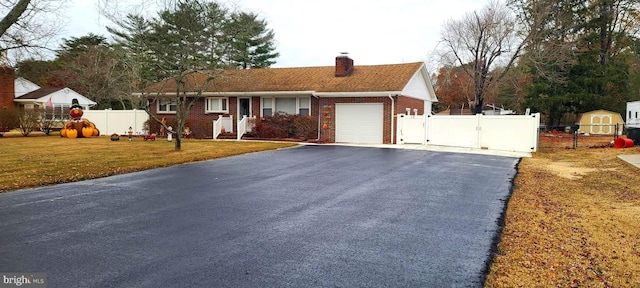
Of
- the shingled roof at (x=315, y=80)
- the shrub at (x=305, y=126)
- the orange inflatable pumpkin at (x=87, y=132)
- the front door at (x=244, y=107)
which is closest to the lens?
the shingled roof at (x=315, y=80)

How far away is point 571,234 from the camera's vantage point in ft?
16.8

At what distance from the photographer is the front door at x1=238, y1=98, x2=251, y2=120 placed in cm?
2442

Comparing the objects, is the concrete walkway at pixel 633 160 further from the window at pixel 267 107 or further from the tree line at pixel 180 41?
the window at pixel 267 107

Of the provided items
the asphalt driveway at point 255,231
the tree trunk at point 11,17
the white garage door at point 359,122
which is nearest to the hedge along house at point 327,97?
the white garage door at point 359,122

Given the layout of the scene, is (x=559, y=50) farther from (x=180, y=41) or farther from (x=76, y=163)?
(x=76, y=163)

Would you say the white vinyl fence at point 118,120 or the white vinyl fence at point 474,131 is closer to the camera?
the white vinyl fence at point 474,131

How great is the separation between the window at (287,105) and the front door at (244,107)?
0.92 metres

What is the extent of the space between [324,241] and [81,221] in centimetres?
326

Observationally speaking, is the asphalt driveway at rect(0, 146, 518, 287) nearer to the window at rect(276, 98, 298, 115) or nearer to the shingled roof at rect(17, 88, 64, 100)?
the window at rect(276, 98, 298, 115)

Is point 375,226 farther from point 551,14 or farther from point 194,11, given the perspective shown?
point 551,14

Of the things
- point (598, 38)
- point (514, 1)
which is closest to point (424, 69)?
point (514, 1)

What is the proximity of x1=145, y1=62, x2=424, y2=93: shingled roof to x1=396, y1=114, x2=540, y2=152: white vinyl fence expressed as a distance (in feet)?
7.17

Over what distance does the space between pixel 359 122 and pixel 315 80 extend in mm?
4030

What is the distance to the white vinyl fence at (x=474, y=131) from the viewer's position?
1762 centimetres
